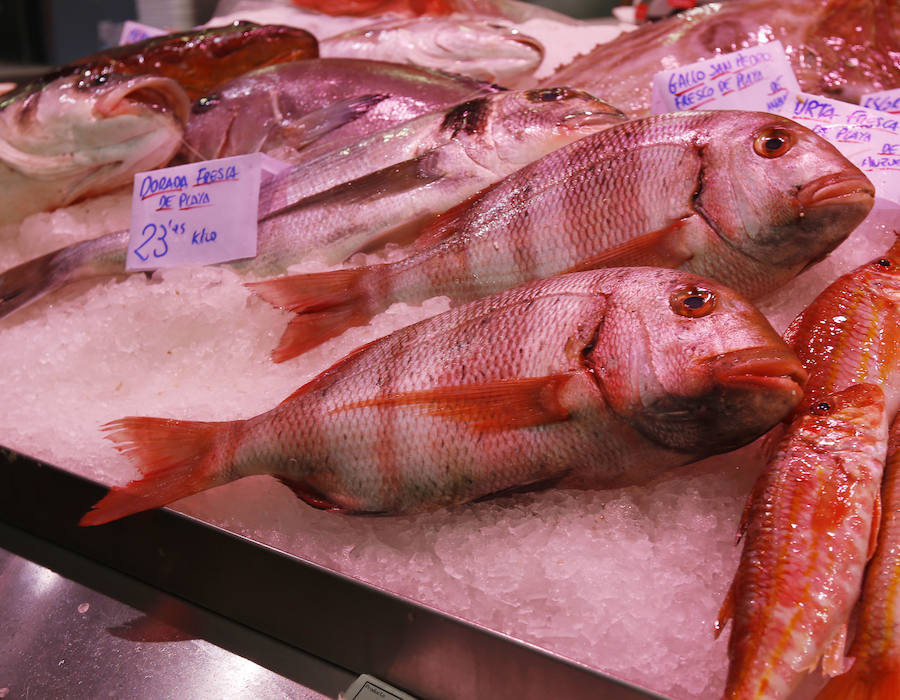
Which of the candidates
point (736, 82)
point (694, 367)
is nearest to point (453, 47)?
point (736, 82)

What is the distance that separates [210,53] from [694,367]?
97.0 inches

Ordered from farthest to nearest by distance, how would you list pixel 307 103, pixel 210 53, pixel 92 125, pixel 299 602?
pixel 210 53 → pixel 307 103 → pixel 92 125 → pixel 299 602

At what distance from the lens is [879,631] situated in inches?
38.7

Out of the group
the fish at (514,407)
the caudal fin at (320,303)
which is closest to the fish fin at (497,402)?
the fish at (514,407)

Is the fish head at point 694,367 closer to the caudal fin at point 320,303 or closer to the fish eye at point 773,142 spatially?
the fish eye at point 773,142

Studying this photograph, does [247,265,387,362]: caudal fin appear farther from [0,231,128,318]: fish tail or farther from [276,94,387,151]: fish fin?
[276,94,387,151]: fish fin

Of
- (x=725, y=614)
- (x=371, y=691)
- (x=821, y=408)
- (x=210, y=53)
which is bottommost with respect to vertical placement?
(x=371, y=691)

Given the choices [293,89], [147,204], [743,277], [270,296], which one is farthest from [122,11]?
[743,277]

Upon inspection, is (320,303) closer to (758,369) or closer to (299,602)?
(299,602)

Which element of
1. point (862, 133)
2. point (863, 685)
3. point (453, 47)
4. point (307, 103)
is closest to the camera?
point (863, 685)

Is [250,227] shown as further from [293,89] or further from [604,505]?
[604,505]

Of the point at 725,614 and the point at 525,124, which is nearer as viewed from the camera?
the point at 725,614

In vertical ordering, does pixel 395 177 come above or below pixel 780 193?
below

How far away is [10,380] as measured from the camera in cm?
190
